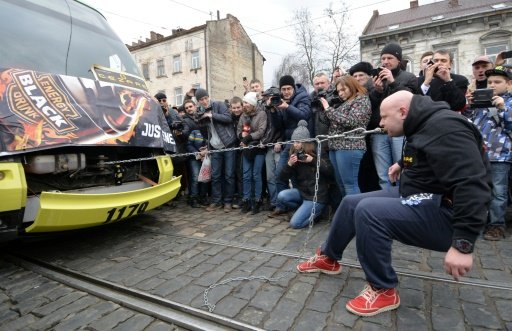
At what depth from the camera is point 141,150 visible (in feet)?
13.8

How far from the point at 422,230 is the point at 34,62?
401 cm

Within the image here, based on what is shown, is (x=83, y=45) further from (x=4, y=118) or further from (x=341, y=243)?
(x=341, y=243)

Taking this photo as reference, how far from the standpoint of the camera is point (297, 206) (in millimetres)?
4832

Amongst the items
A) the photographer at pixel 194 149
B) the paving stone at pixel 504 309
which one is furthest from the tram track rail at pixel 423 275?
the photographer at pixel 194 149

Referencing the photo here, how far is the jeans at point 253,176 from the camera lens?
5.30 m

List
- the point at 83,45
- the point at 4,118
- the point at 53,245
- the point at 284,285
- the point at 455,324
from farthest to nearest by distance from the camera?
the point at 83,45 → the point at 53,245 → the point at 4,118 → the point at 284,285 → the point at 455,324

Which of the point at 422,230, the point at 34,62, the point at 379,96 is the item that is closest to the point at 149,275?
the point at 422,230

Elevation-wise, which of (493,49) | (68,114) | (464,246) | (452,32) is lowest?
(464,246)

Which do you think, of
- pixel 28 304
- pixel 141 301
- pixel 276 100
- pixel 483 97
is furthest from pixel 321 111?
pixel 28 304

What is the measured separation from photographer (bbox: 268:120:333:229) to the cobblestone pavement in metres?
0.32

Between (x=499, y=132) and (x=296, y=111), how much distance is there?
7.89 feet

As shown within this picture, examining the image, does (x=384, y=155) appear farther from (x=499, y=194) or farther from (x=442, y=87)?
(x=499, y=194)

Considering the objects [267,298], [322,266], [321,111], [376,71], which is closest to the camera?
[267,298]

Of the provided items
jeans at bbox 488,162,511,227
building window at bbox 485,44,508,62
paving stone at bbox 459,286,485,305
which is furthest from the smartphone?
building window at bbox 485,44,508,62
